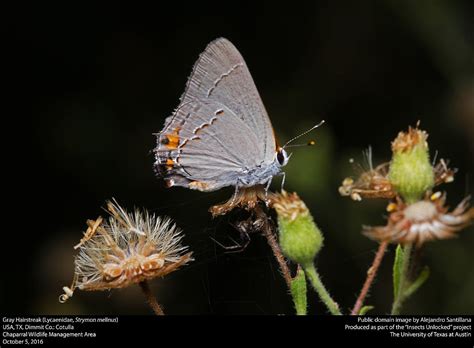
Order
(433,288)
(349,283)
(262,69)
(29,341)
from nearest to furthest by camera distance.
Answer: (29,341) → (433,288) → (349,283) → (262,69)

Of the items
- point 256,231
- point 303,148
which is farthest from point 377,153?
point 256,231

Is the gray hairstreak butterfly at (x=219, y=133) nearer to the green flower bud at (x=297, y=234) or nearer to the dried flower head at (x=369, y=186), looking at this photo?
the dried flower head at (x=369, y=186)

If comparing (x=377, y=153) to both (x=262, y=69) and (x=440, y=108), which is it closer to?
(x=440, y=108)

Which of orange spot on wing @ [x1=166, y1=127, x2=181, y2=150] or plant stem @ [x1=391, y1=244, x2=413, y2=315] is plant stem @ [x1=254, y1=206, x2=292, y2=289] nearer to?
plant stem @ [x1=391, y1=244, x2=413, y2=315]

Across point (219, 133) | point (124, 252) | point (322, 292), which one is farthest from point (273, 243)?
point (219, 133)

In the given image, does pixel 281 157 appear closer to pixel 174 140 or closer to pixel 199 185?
pixel 199 185

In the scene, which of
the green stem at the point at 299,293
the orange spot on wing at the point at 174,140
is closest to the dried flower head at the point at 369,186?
the green stem at the point at 299,293

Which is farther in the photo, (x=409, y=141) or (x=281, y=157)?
(x=281, y=157)
